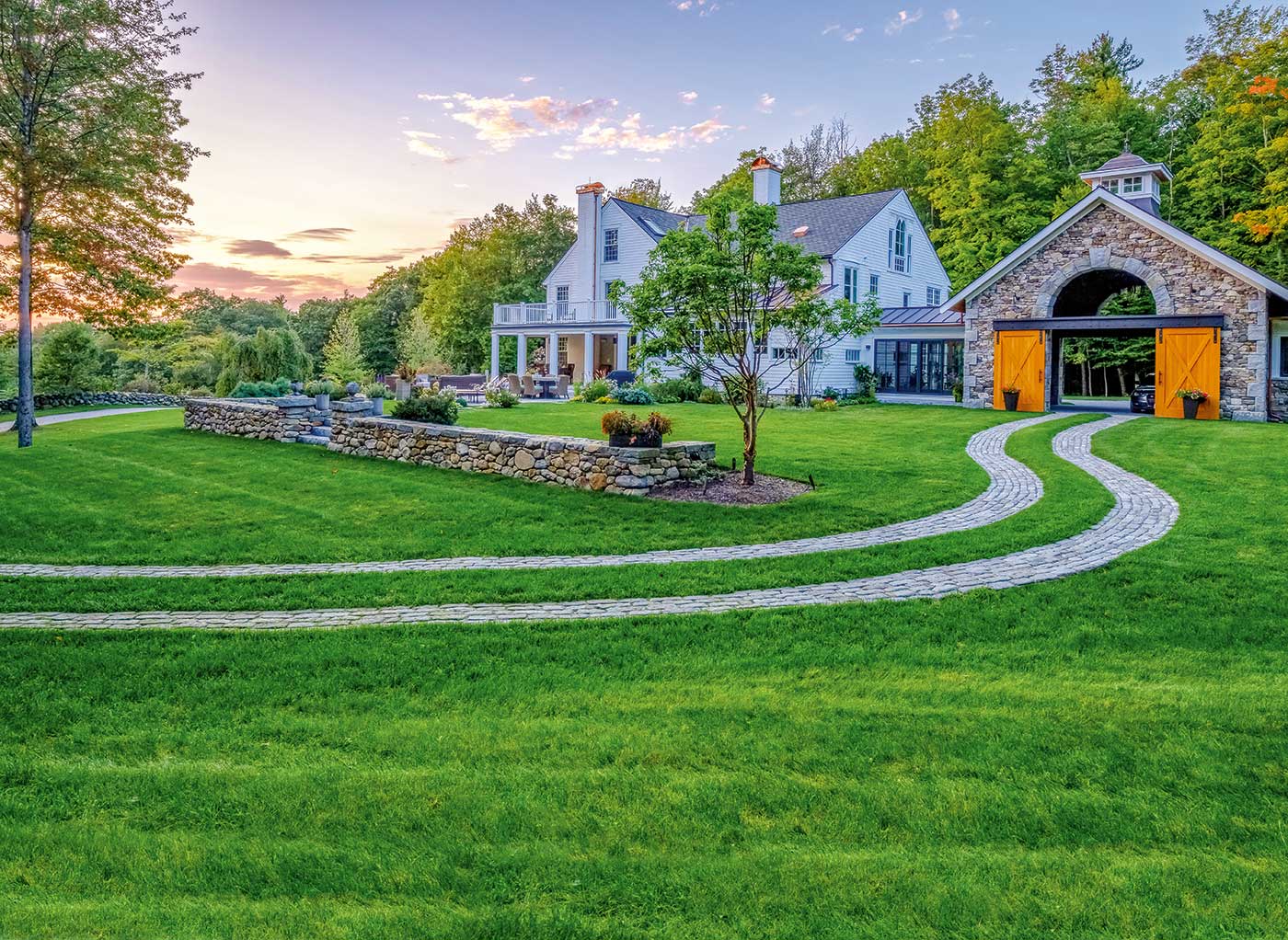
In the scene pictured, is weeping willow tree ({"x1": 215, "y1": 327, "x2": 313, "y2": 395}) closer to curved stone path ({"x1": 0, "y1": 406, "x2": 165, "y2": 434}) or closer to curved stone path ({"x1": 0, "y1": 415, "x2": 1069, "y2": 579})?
curved stone path ({"x1": 0, "y1": 406, "x2": 165, "y2": 434})

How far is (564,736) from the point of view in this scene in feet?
13.6

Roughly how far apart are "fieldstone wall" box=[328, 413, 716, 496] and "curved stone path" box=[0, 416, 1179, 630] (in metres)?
4.29

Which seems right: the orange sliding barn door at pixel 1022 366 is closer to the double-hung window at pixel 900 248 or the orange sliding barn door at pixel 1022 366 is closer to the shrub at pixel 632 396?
the double-hung window at pixel 900 248

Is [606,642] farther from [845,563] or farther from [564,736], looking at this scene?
[845,563]

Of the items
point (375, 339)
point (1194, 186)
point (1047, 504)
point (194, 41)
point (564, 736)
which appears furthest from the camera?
point (375, 339)

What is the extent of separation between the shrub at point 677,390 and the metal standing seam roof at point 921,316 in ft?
21.4

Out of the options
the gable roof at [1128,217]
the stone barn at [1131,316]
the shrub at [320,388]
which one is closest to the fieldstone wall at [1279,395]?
the stone barn at [1131,316]

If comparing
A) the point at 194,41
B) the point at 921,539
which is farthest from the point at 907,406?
the point at 194,41

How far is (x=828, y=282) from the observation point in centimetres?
2856

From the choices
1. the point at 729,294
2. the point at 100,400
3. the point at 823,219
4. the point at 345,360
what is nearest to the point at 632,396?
the point at 345,360

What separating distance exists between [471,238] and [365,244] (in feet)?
66.4

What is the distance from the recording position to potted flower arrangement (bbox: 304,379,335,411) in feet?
57.8

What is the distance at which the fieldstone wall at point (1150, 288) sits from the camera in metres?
20.7

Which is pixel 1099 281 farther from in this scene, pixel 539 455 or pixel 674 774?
pixel 674 774
